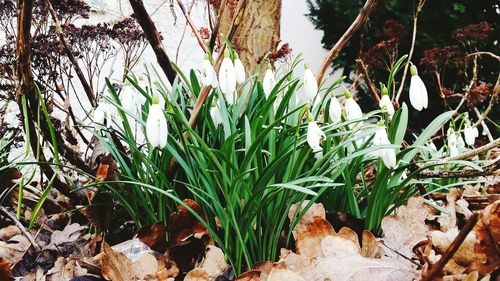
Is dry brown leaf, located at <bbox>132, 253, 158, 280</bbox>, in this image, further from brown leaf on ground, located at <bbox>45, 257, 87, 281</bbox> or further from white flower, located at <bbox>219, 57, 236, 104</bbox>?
white flower, located at <bbox>219, 57, 236, 104</bbox>

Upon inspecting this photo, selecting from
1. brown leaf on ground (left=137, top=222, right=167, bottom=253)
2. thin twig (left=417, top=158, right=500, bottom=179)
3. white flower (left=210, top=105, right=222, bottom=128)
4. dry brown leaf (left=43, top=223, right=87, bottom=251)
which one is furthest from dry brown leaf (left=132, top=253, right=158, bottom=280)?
thin twig (left=417, top=158, right=500, bottom=179)

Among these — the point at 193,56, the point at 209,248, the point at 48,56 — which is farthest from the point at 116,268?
the point at 193,56

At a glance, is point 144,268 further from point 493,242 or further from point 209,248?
point 493,242

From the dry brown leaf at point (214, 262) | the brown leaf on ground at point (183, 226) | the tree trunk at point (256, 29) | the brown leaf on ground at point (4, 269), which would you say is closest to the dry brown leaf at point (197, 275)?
the dry brown leaf at point (214, 262)

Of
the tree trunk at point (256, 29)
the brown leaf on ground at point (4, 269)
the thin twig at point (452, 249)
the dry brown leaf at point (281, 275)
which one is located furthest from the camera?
the tree trunk at point (256, 29)

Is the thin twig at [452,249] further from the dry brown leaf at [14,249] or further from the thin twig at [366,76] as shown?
the dry brown leaf at [14,249]
